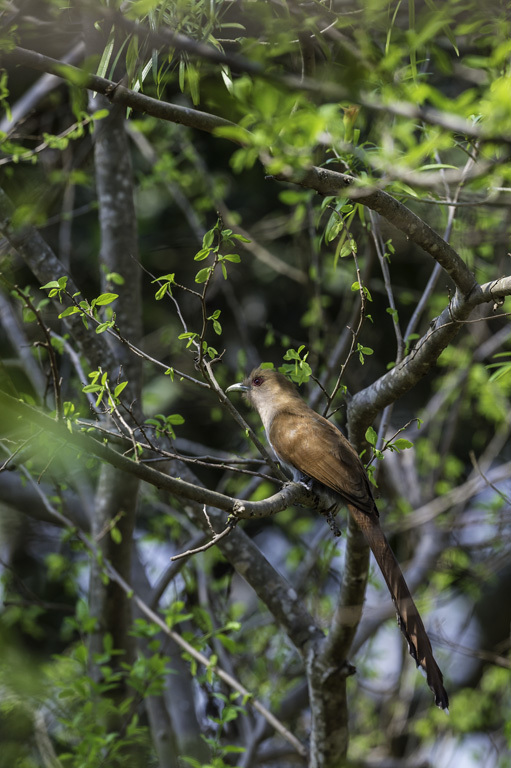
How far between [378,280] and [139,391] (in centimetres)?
370

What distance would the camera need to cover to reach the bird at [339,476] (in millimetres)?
3098

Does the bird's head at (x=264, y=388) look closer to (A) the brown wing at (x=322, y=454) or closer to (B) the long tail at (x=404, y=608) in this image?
(A) the brown wing at (x=322, y=454)

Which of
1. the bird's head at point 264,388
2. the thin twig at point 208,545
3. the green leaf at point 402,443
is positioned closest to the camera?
the thin twig at point 208,545

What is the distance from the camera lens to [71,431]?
7.22 ft

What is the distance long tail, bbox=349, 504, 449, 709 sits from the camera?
300 centimetres

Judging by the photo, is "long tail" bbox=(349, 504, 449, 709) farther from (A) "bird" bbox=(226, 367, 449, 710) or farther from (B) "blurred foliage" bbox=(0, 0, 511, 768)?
(B) "blurred foliage" bbox=(0, 0, 511, 768)

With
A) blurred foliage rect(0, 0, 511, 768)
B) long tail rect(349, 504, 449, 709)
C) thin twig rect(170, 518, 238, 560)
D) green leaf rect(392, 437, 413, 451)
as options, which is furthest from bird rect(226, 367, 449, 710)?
thin twig rect(170, 518, 238, 560)

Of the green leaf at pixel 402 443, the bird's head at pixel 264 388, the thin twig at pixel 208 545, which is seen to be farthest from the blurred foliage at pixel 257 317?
the thin twig at pixel 208 545

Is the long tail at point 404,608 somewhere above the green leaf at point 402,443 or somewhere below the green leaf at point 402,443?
below

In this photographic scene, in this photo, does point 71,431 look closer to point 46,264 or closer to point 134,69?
point 134,69

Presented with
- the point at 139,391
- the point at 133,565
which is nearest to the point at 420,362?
the point at 139,391

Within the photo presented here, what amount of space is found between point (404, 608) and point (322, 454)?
79 cm

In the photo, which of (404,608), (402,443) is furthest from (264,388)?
(402,443)

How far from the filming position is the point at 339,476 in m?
3.55
